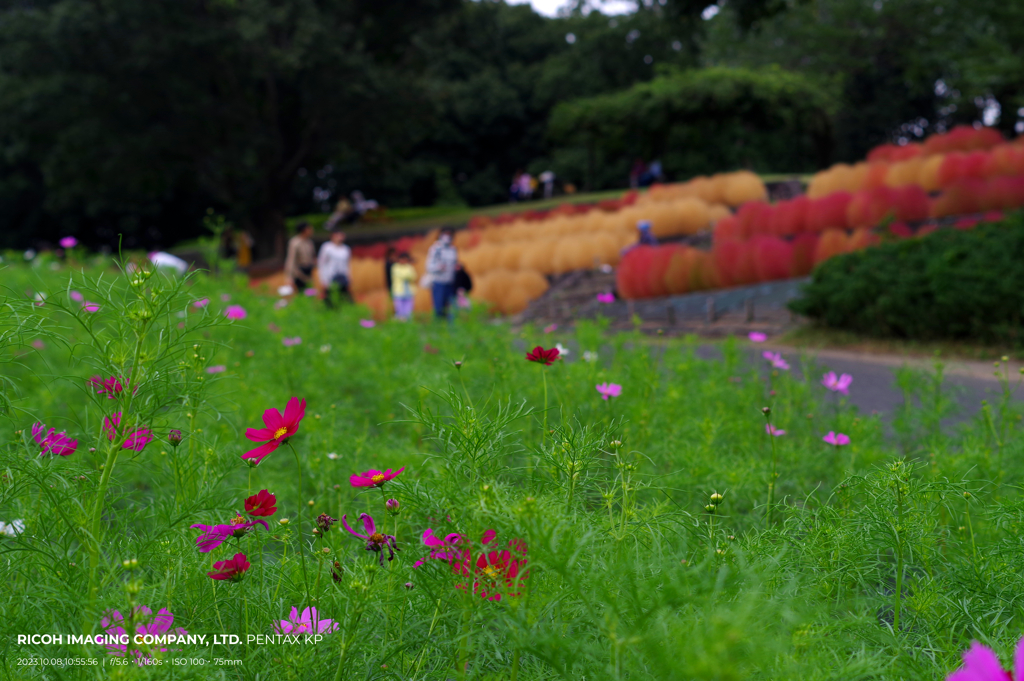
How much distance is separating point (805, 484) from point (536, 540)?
6.30ft

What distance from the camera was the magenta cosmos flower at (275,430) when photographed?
1446 mm

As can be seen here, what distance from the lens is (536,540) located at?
3.43ft

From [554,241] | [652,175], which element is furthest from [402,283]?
[652,175]

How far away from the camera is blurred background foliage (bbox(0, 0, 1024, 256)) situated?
18578mm

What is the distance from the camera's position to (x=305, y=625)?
127 cm

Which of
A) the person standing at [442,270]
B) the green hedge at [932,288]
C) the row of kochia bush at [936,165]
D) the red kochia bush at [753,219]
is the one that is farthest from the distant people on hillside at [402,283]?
the row of kochia bush at [936,165]

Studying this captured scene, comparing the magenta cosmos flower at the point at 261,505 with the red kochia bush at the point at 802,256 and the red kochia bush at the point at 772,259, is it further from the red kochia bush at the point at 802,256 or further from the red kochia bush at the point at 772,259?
the red kochia bush at the point at 802,256

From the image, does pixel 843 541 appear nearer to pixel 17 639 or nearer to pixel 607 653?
pixel 607 653

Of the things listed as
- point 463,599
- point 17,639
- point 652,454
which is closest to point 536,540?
point 463,599

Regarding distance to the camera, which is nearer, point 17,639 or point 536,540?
point 536,540

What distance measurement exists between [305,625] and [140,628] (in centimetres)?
26

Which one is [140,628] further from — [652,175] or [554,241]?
[652,175]

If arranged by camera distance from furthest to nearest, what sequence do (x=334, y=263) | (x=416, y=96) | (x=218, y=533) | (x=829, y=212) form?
(x=416, y=96)
(x=829, y=212)
(x=334, y=263)
(x=218, y=533)

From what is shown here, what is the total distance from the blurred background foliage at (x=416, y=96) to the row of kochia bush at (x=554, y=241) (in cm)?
369
